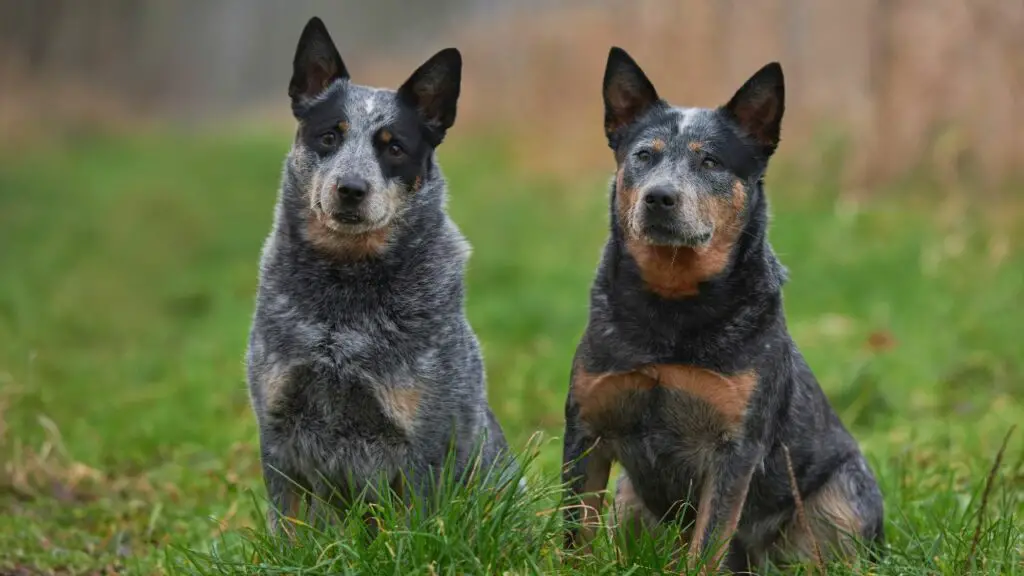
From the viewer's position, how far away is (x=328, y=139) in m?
4.10

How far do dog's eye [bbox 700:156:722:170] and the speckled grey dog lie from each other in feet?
2.99

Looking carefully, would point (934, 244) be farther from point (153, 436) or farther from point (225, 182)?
point (225, 182)

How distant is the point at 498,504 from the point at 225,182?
39.6 ft

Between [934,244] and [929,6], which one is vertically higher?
[929,6]

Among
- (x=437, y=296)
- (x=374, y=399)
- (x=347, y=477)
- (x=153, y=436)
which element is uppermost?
(x=437, y=296)

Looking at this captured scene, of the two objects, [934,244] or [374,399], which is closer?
[374,399]

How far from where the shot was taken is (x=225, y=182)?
14945 mm

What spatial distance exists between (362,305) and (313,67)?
36.0 inches

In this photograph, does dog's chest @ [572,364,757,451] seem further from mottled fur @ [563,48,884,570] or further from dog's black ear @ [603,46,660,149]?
dog's black ear @ [603,46,660,149]

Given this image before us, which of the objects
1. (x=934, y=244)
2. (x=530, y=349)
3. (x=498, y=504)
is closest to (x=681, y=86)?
(x=934, y=244)

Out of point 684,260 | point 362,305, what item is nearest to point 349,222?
point 362,305

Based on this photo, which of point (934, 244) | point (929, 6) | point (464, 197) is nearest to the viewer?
point (934, 244)

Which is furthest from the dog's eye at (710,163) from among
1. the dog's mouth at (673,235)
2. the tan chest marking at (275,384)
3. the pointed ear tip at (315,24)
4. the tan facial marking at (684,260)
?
the tan chest marking at (275,384)

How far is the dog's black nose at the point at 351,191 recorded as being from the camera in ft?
12.7
